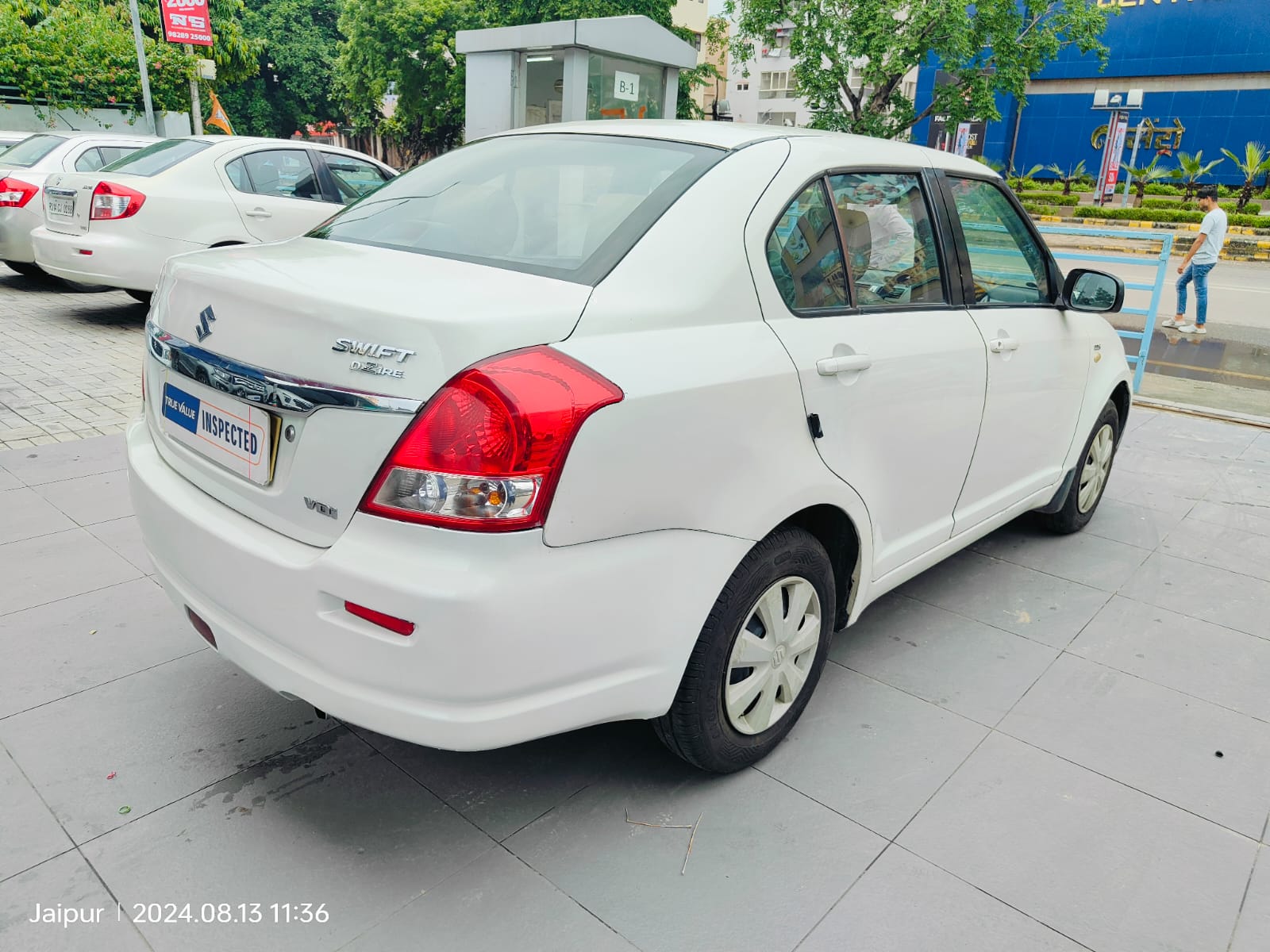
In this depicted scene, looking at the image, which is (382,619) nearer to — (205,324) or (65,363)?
(205,324)

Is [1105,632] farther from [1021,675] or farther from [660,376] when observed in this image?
[660,376]

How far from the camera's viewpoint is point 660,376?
1.97 m

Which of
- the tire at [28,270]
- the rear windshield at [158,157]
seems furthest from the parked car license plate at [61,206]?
the tire at [28,270]

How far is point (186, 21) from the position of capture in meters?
17.0

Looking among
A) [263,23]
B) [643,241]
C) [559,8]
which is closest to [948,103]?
[559,8]

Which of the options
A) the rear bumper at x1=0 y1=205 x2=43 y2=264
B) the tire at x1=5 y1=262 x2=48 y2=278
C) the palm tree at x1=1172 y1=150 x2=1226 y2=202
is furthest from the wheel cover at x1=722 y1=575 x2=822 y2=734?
the palm tree at x1=1172 y1=150 x2=1226 y2=202

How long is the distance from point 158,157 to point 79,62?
16964 millimetres

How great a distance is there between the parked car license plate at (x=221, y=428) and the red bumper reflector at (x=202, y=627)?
40 centimetres

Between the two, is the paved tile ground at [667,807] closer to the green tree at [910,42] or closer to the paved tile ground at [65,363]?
the paved tile ground at [65,363]

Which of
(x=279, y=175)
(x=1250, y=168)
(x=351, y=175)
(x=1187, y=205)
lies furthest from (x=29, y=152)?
(x=1250, y=168)

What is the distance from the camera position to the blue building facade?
121 feet

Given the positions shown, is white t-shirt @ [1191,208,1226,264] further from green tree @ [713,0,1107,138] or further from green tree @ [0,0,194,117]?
green tree @ [0,0,194,117]

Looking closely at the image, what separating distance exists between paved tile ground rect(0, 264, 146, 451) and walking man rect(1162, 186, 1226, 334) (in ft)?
38.2

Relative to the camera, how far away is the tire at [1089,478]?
427cm
